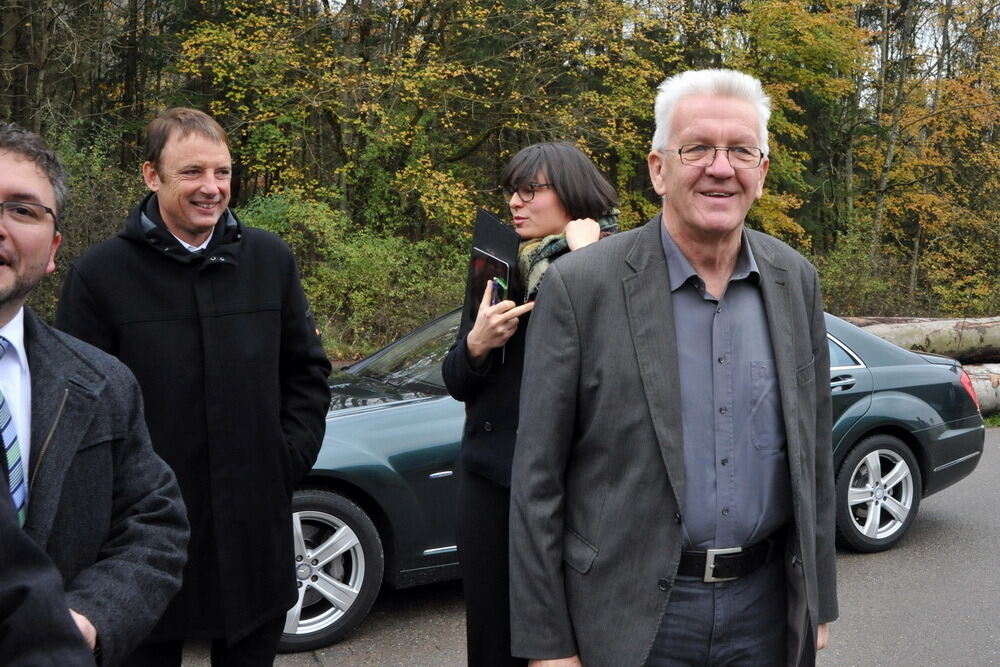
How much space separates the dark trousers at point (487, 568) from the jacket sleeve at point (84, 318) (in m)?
1.11

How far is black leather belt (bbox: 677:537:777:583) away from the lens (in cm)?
226

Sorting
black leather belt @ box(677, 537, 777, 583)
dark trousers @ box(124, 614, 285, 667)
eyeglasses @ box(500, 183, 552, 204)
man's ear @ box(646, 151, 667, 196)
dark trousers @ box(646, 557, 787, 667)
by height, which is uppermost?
man's ear @ box(646, 151, 667, 196)

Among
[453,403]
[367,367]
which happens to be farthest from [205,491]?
[367,367]

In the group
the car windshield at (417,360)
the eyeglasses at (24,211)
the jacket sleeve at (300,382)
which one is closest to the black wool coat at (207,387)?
the jacket sleeve at (300,382)

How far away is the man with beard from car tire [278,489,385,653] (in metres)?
3.00

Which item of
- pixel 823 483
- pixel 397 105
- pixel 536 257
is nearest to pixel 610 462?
pixel 823 483

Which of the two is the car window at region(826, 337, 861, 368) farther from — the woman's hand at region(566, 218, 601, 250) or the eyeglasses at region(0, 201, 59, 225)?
the eyeglasses at region(0, 201, 59, 225)

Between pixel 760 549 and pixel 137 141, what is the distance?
56.5 ft

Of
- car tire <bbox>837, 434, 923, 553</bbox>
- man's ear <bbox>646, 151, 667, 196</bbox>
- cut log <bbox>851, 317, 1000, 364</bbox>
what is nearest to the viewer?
man's ear <bbox>646, 151, 667, 196</bbox>

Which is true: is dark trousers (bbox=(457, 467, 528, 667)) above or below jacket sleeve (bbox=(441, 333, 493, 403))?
below

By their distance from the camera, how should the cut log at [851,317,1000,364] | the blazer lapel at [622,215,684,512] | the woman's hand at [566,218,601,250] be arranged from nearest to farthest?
the blazer lapel at [622,215,684,512], the woman's hand at [566,218,601,250], the cut log at [851,317,1000,364]

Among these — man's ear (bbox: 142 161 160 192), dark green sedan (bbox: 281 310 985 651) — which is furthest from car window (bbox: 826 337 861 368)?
man's ear (bbox: 142 161 160 192)

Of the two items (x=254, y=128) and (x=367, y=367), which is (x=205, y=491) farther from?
(x=254, y=128)

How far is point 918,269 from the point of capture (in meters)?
26.0
